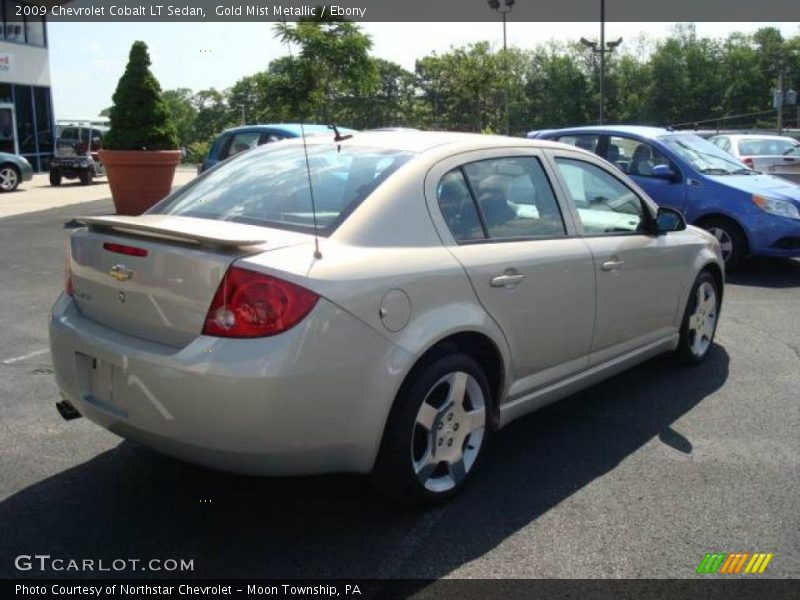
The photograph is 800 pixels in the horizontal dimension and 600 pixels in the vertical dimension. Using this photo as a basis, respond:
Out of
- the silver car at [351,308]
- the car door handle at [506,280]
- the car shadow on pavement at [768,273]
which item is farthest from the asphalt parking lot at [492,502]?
the car shadow on pavement at [768,273]

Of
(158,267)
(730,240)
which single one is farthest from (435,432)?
(730,240)

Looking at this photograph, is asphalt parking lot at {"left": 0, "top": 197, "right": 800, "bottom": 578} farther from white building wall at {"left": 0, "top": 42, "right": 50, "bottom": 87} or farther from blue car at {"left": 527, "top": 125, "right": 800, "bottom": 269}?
white building wall at {"left": 0, "top": 42, "right": 50, "bottom": 87}

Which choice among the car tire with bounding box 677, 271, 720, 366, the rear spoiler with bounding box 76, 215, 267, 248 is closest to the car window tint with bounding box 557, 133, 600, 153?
the car tire with bounding box 677, 271, 720, 366

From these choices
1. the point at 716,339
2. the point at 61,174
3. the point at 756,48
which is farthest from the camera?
the point at 756,48

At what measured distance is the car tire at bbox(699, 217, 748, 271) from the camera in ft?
28.6

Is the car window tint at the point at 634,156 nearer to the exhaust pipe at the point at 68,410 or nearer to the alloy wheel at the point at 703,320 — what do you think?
the alloy wheel at the point at 703,320

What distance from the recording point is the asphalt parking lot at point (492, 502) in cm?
290

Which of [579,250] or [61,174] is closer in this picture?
[579,250]

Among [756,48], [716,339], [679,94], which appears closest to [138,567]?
[716,339]

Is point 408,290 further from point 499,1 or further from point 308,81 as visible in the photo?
point 499,1

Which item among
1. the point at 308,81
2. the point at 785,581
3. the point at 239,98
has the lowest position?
the point at 785,581

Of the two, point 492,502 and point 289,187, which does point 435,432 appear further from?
point 289,187

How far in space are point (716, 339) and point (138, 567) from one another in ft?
15.8

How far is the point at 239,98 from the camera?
51.1 ft
